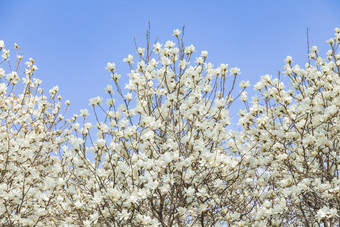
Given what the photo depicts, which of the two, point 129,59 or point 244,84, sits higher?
point 129,59

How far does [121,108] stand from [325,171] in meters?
2.47

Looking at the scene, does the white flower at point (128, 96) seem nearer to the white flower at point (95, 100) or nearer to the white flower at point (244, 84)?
the white flower at point (95, 100)

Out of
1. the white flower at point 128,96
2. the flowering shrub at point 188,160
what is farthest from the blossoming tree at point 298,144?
the white flower at point 128,96

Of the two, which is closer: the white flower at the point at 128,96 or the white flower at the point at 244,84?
the white flower at the point at 128,96

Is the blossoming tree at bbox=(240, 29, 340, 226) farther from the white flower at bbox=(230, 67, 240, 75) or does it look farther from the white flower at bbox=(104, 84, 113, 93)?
the white flower at bbox=(104, 84, 113, 93)

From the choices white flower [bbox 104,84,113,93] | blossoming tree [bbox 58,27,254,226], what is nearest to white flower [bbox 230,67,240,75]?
blossoming tree [bbox 58,27,254,226]

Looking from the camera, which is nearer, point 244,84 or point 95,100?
point 95,100

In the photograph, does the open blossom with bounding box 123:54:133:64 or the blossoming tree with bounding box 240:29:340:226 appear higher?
the open blossom with bounding box 123:54:133:64

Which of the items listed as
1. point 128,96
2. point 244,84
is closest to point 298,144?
point 244,84

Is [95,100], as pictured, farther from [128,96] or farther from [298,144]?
[298,144]

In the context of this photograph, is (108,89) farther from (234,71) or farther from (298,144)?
(298,144)

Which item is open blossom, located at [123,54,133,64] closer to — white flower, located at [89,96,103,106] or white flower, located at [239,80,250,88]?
white flower, located at [89,96,103,106]

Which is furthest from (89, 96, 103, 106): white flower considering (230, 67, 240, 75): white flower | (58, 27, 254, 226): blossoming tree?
(230, 67, 240, 75): white flower

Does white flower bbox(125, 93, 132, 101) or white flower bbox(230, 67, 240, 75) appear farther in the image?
white flower bbox(230, 67, 240, 75)
